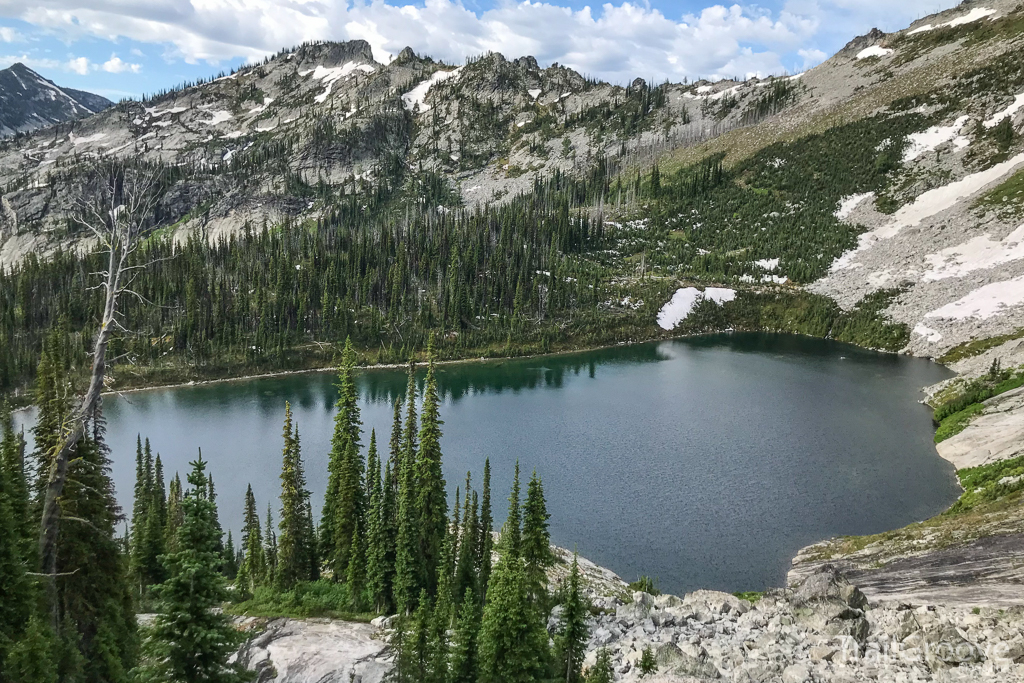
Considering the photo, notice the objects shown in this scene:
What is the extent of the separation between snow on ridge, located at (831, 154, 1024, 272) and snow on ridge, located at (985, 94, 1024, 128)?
18.0 metres

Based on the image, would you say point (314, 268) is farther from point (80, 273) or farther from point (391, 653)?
point (391, 653)

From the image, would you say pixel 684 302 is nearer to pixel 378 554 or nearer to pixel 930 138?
pixel 930 138

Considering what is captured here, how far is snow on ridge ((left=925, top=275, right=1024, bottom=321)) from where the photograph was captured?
99438 millimetres

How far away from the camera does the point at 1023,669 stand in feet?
77.1

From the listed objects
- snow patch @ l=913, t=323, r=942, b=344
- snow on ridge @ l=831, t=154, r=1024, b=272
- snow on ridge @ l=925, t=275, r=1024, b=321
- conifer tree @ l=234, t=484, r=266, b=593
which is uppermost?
snow on ridge @ l=831, t=154, r=1024, b=272

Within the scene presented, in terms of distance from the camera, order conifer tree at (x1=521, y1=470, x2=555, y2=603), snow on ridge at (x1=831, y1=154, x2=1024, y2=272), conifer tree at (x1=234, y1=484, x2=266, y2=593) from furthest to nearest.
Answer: snow on ridge at (x1=831, y1=154, x2=1024, y2=272) → conifer tree at (x1=234, y1=484, x2=266, y2=593) → conifer tree at (x1=521, y1=470, x2=555, y2=603)

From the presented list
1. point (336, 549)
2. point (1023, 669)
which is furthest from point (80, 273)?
point (1023, 669)

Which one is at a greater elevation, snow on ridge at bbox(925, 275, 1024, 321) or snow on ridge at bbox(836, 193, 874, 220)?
snow on ridge at bbox(836, 193, 874, 220)

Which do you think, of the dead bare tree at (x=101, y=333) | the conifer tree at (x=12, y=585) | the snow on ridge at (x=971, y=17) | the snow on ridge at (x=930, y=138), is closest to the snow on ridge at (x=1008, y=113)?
the snow on ridge at (x=930, y=138)

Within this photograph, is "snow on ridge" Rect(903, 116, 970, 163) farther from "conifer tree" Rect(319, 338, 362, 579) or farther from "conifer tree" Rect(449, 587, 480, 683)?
"conifer tree" Rect(449, 587, 480, 683)

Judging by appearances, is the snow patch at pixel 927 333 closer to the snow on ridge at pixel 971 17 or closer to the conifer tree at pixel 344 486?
the conifer tree at pixel 344 486

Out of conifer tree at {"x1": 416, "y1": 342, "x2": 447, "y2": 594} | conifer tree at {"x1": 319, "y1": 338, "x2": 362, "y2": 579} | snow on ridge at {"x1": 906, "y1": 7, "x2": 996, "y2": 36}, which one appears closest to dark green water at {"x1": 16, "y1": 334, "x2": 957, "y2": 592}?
conifer tree at {"x1": 416, "y1": 342, "x2": 447, "y2": 594}

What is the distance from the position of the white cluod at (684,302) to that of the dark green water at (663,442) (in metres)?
16.4

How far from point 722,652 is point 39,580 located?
26.3m
